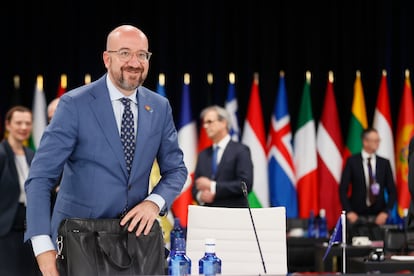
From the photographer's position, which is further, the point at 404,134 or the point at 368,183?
the point at 404,134

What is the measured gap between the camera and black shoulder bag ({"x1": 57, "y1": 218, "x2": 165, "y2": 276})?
271 centimetres

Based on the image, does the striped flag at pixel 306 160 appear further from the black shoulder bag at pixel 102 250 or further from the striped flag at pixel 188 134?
the black shoulder bag at pixel 102 250

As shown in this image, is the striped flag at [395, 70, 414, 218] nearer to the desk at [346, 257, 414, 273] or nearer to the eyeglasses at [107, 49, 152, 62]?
the desk at [346, 257, 414, 273]

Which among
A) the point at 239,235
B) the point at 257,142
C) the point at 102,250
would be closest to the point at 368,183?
the point at 257,142

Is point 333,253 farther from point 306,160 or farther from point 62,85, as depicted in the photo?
point 62,85

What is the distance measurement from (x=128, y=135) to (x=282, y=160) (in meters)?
5.38

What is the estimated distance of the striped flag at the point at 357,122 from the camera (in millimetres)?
8336

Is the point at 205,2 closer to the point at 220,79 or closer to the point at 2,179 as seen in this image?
the point at 220,79

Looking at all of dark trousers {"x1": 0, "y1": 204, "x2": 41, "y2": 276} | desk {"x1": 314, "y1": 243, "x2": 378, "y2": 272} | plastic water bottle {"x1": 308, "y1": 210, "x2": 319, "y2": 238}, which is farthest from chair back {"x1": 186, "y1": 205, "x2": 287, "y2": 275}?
plastic water bottle {"x1": 308, "y1": 210, "x2": 319, "y2": 238}

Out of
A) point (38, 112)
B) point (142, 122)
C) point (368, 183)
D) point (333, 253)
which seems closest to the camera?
point (142, 122)

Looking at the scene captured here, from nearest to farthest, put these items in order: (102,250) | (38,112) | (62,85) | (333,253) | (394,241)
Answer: (102,250), (394,241), (333,253), (38,112), (62,85)

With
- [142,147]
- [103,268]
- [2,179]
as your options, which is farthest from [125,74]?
[2,179]

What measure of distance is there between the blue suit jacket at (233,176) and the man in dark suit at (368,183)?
193 centimetres

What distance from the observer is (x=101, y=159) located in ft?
9.54
